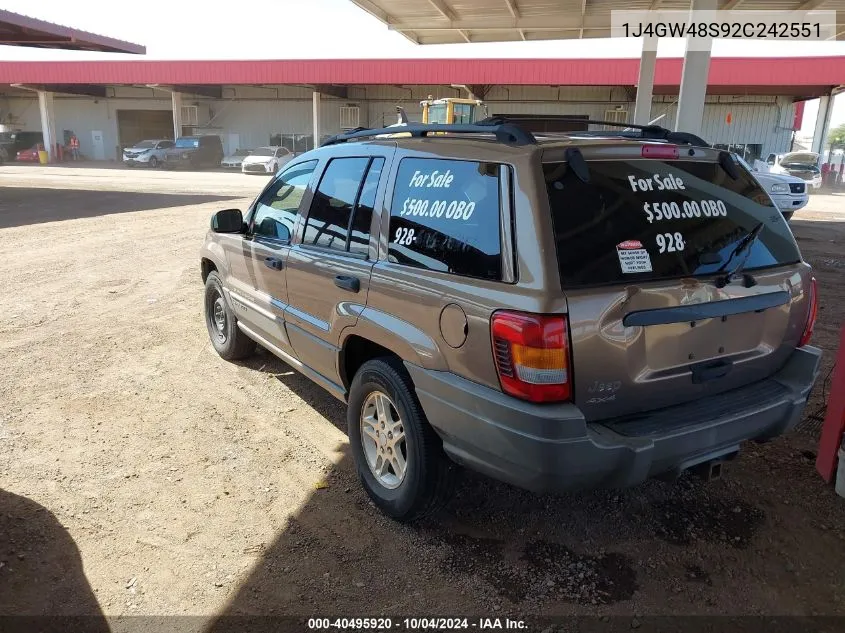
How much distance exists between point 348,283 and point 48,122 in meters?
47.0

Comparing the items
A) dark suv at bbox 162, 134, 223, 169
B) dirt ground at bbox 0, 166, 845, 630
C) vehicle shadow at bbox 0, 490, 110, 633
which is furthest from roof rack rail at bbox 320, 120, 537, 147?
dark suv at bbox 162, 134, 223, 169

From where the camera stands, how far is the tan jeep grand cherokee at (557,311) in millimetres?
2451

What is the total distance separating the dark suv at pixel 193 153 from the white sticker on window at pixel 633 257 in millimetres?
37915

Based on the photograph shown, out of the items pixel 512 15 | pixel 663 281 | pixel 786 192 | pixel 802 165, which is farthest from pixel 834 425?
pixel 802 165

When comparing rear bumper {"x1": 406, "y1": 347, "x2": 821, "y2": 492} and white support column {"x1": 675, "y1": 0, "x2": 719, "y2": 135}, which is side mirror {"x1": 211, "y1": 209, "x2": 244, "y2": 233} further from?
white support column {"x1": 675, "y1": 0, "x2": 719, "y2": 135}

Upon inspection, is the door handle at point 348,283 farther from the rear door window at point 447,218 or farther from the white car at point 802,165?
the white car at point 802,165

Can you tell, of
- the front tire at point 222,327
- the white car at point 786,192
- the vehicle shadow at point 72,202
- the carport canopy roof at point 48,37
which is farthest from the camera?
the carport canopy roof at point 48,37

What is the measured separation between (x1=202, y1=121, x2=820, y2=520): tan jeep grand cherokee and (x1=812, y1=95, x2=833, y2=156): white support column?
31.8 metres

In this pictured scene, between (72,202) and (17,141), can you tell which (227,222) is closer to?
(72,202)

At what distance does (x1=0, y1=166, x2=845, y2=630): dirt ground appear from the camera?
270cm

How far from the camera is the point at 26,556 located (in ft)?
9.60

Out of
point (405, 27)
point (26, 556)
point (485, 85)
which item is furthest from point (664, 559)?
point (485, 85)

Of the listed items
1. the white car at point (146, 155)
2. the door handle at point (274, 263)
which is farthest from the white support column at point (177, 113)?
the door handle at point (274, 263)

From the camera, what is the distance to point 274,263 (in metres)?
4.09
